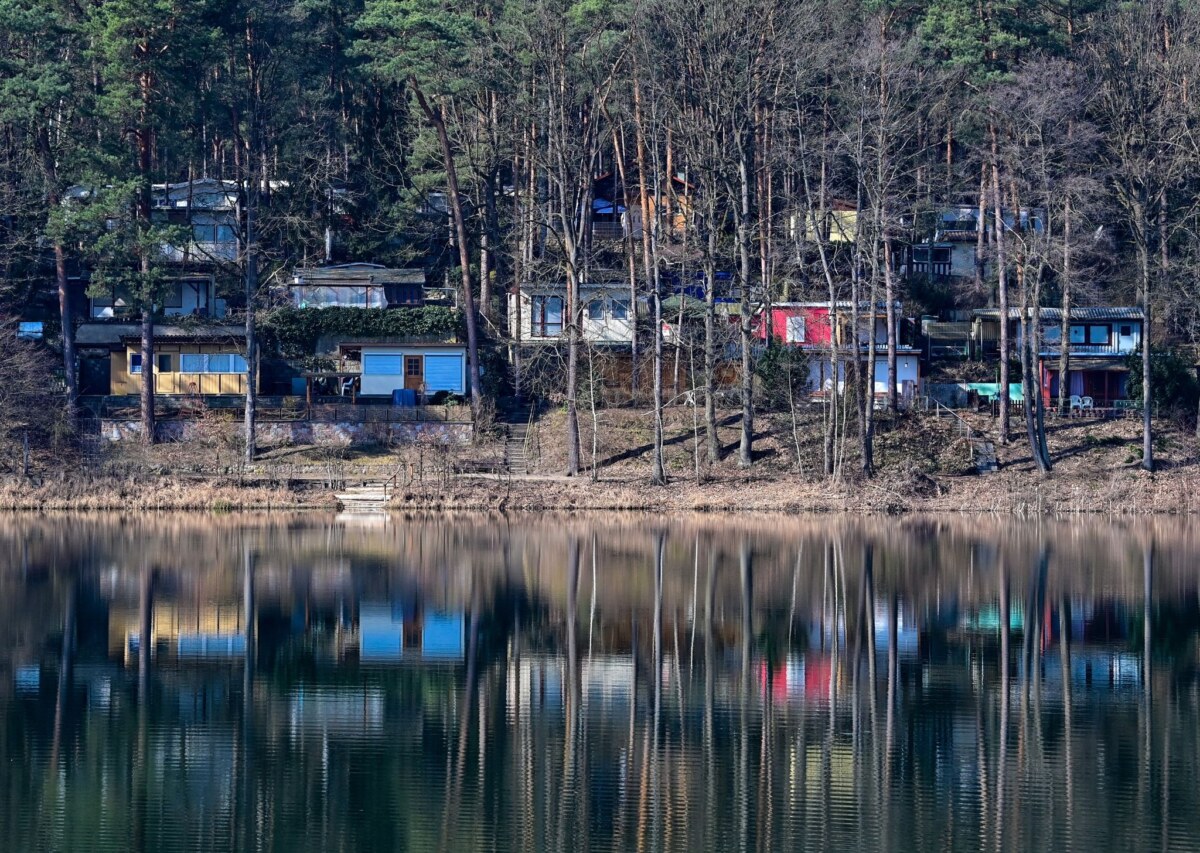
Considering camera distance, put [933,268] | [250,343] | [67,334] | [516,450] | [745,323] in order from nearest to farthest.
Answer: [745,323] < [250,343] < [516,450] < [67,334] < [933,268]

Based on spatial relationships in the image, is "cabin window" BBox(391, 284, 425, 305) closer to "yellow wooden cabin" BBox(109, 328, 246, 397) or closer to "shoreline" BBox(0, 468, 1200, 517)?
"yellow wooden cabin" BBox(109, 328, 246, 397)

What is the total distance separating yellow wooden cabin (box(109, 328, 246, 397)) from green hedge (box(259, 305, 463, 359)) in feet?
6.67

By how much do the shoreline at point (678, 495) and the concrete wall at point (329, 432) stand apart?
16.5 feet

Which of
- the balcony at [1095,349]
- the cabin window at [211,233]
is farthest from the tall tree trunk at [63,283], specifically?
the balcony at [1095,349]

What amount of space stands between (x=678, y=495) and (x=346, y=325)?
62.5ft

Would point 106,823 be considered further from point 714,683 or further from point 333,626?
point 333,626

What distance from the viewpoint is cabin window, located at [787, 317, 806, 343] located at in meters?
62.5

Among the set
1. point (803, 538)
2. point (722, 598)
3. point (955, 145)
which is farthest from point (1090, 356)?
point (722, 598)

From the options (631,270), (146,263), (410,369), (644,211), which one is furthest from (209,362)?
(644,211)

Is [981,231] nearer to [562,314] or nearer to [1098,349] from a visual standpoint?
[1098,349]

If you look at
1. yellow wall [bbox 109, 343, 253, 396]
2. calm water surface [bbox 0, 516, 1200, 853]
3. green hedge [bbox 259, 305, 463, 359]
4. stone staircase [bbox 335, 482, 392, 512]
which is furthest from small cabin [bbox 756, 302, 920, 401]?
calm water surface [bbox 0, 516, 1200, 853]

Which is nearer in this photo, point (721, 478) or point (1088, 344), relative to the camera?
point (721, 478)

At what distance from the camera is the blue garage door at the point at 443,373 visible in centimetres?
6122

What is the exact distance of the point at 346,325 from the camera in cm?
6228
